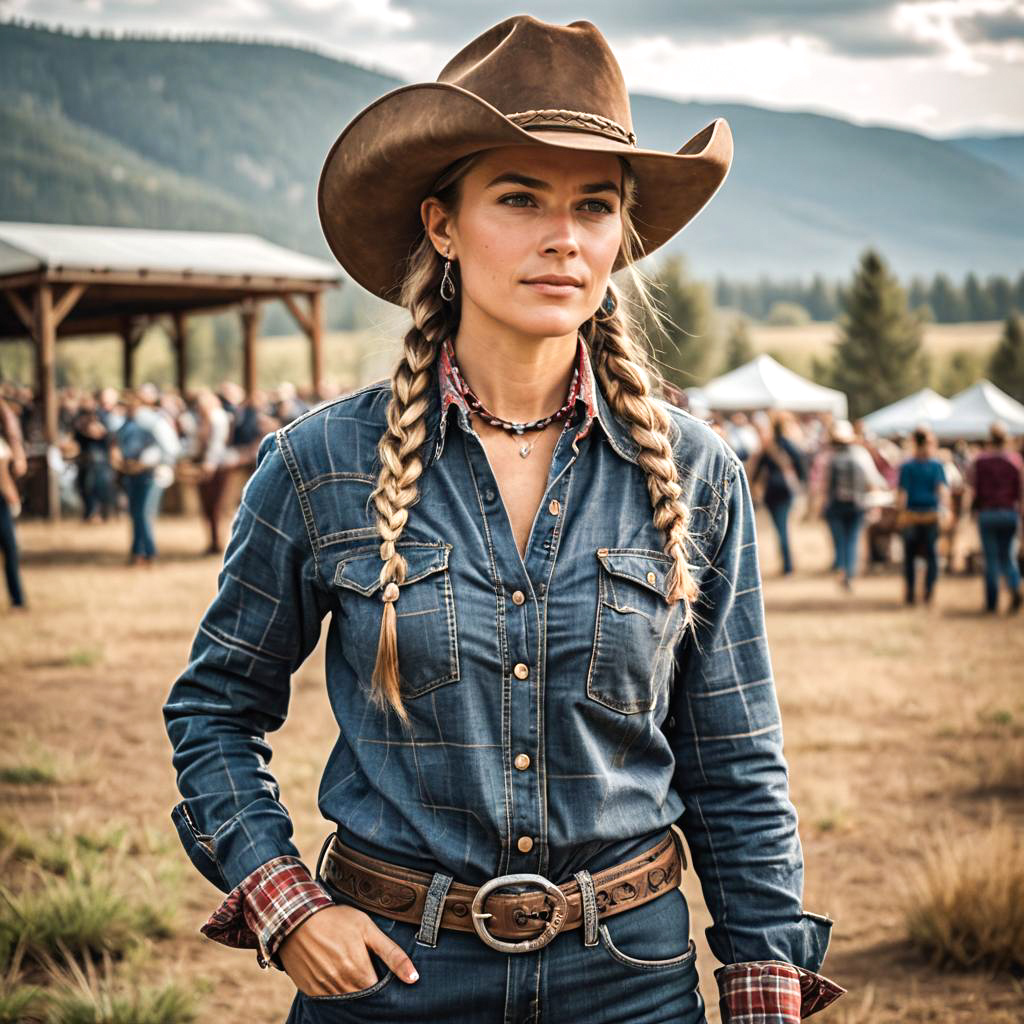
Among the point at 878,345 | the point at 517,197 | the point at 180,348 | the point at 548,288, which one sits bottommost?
the point at 878,345

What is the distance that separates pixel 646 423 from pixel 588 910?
731 mm

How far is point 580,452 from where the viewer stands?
6.38ft

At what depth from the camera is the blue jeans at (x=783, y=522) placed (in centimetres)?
1513

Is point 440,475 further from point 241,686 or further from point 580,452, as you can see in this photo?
point 241,686

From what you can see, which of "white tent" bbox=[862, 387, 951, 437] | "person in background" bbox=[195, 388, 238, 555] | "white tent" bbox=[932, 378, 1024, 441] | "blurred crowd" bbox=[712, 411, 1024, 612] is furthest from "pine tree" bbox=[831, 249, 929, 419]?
"person in background" bbox=[195, 388, 238, 555]

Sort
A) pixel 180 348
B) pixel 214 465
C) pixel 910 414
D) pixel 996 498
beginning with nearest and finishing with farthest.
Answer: pixel 996 498 → pixel 214 465 → pixel 180 348 → pixel 910 414

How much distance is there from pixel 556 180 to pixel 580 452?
0.41 m

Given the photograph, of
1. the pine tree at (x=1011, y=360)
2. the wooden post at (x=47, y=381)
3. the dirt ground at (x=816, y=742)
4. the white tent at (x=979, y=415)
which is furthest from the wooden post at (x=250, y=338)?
the pine tree at (x=1011, y=360)

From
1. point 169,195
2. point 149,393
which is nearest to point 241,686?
point 149,393

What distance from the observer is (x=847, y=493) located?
13.7 m

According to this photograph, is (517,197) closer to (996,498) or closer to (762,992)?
(762,992)

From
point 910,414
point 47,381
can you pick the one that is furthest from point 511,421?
point 910,414

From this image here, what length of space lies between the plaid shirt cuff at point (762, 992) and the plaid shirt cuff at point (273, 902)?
613 mm

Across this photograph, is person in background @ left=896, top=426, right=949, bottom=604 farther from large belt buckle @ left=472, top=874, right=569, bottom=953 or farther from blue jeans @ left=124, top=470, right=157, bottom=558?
large belt buckle @ left=472, top=874, right=569, bottom=953
